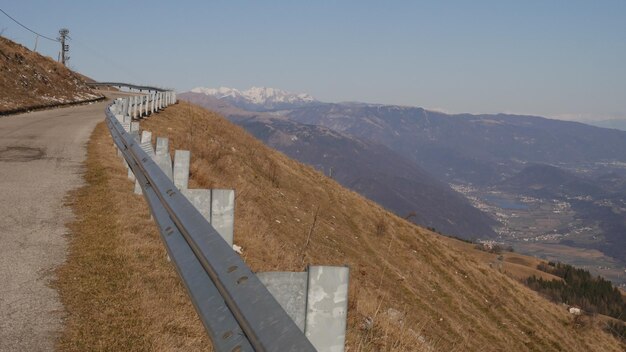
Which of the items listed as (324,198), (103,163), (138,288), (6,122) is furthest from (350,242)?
(138,288)

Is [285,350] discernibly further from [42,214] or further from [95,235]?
[42,214]

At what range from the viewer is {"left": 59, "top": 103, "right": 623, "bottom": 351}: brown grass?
15.5ft

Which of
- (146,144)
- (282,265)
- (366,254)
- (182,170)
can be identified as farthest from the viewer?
(366,254)

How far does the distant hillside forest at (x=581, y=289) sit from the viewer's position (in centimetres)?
10538

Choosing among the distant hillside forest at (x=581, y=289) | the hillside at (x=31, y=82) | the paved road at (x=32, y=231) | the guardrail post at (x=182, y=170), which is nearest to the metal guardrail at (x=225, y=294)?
the paved road at (x=32, y=231)

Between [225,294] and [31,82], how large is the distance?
117 feet

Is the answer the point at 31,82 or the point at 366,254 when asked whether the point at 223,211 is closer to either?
the point at 366,254

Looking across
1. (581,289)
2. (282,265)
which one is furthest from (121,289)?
(581,289)

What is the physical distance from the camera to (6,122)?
69.2 feet

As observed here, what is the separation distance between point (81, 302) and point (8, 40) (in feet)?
133

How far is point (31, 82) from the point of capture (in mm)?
33500

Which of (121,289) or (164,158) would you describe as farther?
(164,158)

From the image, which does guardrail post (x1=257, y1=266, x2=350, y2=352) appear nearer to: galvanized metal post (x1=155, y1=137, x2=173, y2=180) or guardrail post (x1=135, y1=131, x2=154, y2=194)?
galvanized metal post (x1=155, y1=137, x2=173, y2=180)

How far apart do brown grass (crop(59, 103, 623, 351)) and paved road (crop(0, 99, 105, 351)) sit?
186mm
